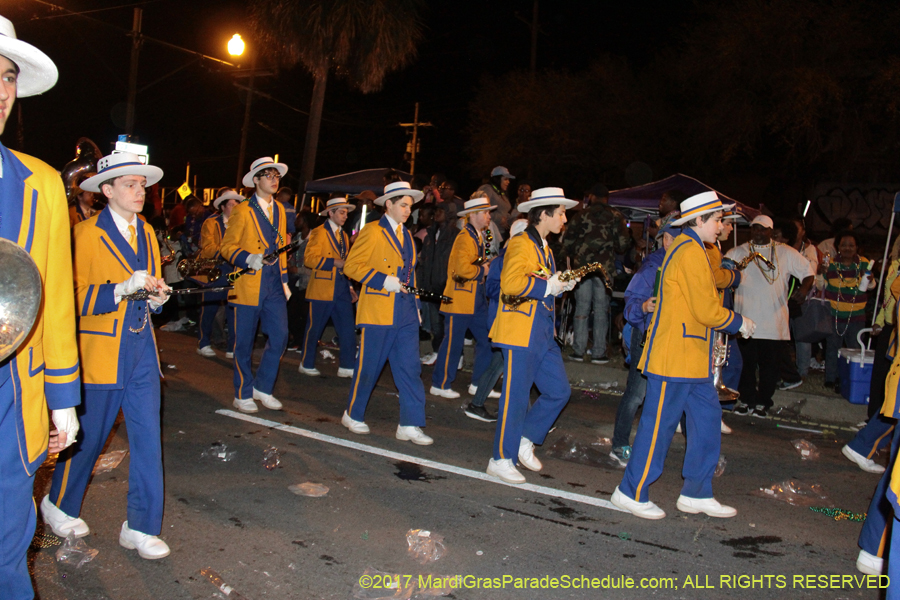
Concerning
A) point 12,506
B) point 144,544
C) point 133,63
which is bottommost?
point 144,544

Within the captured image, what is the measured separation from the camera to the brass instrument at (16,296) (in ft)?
7.38

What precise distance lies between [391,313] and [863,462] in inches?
168

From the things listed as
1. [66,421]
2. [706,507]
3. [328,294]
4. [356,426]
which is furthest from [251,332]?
[66,421]

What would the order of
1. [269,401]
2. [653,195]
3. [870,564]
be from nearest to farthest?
[870,564] < [269,401] < [653,195]

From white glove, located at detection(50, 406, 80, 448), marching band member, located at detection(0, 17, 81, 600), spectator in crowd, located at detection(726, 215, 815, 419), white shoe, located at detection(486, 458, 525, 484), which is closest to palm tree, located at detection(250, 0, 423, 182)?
spectator in crowd, located at detection(726, 215, 815, 419)

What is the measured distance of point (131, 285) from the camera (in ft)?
13.1

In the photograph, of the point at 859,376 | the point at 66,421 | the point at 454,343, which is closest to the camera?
the point at 66,421

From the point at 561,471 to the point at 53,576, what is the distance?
3681 millimetres

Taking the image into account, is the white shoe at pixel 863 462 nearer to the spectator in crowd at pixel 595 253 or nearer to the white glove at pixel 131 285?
the spectator in crowd at pixel 595 253

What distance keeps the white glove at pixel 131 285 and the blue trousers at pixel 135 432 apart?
0.27m

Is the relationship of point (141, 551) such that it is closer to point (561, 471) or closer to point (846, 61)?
point (561, 471)

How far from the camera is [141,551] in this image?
414cm

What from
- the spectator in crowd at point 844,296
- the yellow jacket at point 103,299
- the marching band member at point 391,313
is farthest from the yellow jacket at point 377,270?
the spectator in crowd at point 844,296

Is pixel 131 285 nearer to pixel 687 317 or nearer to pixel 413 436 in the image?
pixel 413 436
